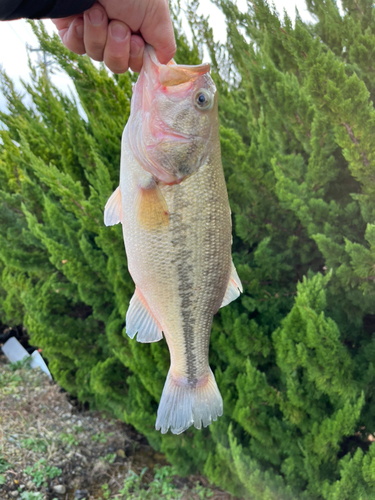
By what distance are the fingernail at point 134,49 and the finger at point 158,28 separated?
55 millimetres

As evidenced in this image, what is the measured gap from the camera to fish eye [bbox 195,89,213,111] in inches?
52.6

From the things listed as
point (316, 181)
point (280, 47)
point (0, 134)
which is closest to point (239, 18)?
point (280, 47)

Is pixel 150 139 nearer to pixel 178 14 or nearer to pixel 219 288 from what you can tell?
pixel 219 288

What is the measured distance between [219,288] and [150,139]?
Answer: 61 centimetres

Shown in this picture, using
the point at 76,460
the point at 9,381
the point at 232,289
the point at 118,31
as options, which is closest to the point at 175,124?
the point at 118,31

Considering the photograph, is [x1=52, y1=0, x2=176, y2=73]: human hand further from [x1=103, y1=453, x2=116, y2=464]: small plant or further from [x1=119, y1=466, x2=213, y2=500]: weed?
[x1=103, y1=453, x2=116, y2=464]: small plant

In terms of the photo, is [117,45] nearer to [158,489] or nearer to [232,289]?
[232,289]

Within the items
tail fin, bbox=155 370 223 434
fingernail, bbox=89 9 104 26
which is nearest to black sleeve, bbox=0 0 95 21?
fingernail, bbox=89 9 104 26

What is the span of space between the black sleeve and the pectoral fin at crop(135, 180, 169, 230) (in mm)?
597

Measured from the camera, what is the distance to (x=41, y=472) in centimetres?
334

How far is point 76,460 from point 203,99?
3569 mm

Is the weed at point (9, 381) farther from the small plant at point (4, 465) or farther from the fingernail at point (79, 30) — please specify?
the fingernail at point (79, 30)

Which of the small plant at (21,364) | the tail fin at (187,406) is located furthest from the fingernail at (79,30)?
the small plant at (21,364)

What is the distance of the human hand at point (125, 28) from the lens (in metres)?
1.25
